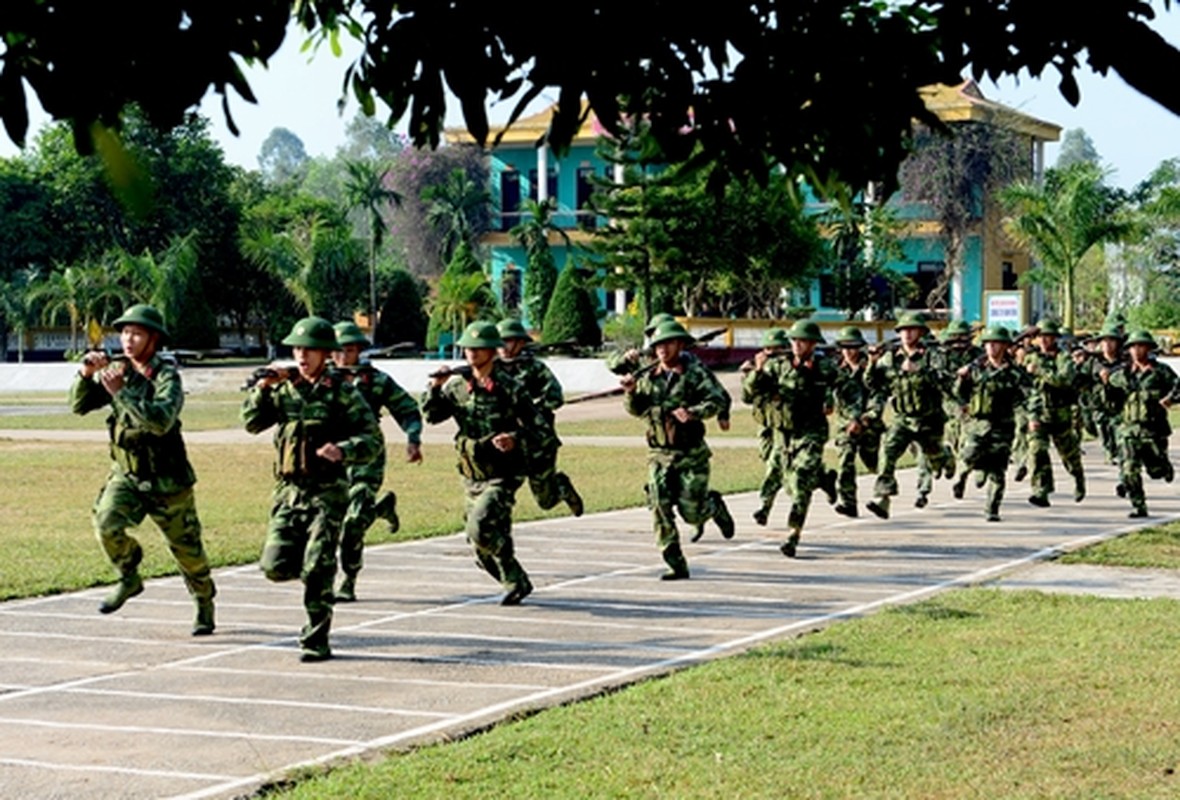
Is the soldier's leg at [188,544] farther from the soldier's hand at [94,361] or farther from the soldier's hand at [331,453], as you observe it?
the soldier's hand at [331,453]

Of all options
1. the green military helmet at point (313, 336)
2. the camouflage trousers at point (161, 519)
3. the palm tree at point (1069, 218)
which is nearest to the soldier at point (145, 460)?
the camouflage trousers at point (161, 519)

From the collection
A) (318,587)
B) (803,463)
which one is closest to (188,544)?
(318,587)

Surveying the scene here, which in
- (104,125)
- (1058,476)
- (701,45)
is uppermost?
(701,45)

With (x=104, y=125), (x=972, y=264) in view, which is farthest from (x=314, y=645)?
(x=972, y=264)

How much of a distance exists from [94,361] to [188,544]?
1253 mm

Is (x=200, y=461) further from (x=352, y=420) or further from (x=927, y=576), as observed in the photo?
(x=352, y=420)

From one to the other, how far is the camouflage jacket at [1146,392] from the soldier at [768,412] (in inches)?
159

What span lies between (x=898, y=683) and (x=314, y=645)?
3296mm

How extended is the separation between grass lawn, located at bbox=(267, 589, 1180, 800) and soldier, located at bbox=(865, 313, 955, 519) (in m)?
8.54

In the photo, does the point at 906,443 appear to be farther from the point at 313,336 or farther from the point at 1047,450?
the point at 313,336

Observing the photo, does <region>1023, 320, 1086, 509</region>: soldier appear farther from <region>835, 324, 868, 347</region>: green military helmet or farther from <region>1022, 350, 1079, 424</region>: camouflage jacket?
<region>835, 324, 868, 347</region>: green military helmet

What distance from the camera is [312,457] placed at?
11.5 metres

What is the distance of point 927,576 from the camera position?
1538 cm

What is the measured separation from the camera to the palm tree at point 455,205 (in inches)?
3066
